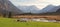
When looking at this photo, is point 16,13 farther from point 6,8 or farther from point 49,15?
point 49,15

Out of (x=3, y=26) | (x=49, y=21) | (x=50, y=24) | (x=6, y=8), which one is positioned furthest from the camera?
(x=6, y=8)

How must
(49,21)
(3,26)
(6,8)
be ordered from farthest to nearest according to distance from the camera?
(6,8) → (49,21) → (3,26)

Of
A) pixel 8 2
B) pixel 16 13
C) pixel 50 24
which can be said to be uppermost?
pixel 8 2

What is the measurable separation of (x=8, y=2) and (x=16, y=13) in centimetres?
42

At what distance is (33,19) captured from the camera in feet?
13.6

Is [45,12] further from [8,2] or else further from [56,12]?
[8,2]

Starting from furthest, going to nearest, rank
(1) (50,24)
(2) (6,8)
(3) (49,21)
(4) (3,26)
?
(2) (6,8) < (3) (49,21) < (1) (50,24) < (4) (3,26)

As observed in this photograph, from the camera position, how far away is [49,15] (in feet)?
13.5

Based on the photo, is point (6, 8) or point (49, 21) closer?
point (49, 21)

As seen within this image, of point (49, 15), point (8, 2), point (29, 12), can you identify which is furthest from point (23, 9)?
point (49, 15)

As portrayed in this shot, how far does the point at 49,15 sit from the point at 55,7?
323 millimetres

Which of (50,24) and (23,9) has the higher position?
(23,9)

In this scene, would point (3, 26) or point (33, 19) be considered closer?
point (3, 26)

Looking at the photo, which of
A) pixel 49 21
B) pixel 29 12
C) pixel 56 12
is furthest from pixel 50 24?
pixel 29 12
